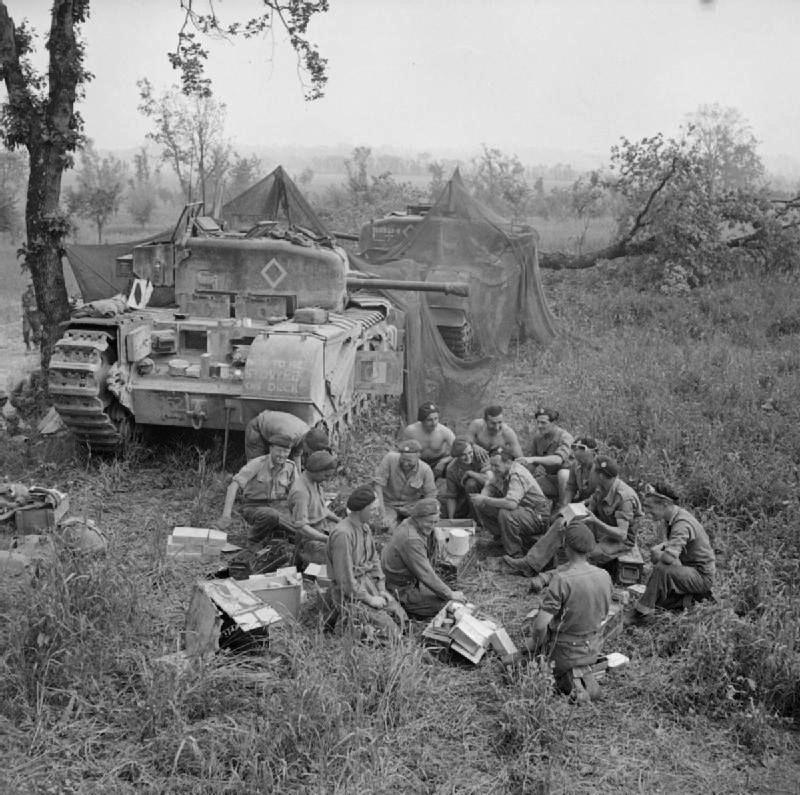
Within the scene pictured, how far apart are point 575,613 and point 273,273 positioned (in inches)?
245

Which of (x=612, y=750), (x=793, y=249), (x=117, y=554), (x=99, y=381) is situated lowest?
(x=612, y=750)

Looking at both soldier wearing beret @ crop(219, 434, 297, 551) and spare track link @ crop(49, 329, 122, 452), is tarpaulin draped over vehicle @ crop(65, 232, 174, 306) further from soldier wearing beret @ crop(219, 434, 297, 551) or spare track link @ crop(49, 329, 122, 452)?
soldier wearing beret @ crop(219, 434, 297, 551)

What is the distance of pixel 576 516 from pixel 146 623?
10.7 feet

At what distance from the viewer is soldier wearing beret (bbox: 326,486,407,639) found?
239 inches

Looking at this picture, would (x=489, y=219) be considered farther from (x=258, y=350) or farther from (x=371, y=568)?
(x=371, y=568)

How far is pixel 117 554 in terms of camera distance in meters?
6.75

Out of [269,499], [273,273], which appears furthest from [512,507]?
[273,273]

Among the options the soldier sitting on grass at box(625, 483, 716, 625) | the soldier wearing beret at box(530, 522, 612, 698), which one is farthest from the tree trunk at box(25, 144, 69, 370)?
the soldier wearing beret at box(530, 522, 612, 698)

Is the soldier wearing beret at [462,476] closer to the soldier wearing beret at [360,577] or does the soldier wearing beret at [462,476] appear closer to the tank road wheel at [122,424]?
the soldier wearing beret at [360,577]

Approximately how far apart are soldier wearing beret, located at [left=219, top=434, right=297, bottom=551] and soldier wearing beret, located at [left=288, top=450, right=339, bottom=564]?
252 mm

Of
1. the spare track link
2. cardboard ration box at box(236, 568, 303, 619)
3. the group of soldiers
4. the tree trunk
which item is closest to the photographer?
the group of soldiers

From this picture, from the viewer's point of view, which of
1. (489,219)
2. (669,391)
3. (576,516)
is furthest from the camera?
(489,219)

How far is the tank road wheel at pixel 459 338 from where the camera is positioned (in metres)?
15.0

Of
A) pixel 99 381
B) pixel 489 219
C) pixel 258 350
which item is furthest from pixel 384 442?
pixel 489 219
